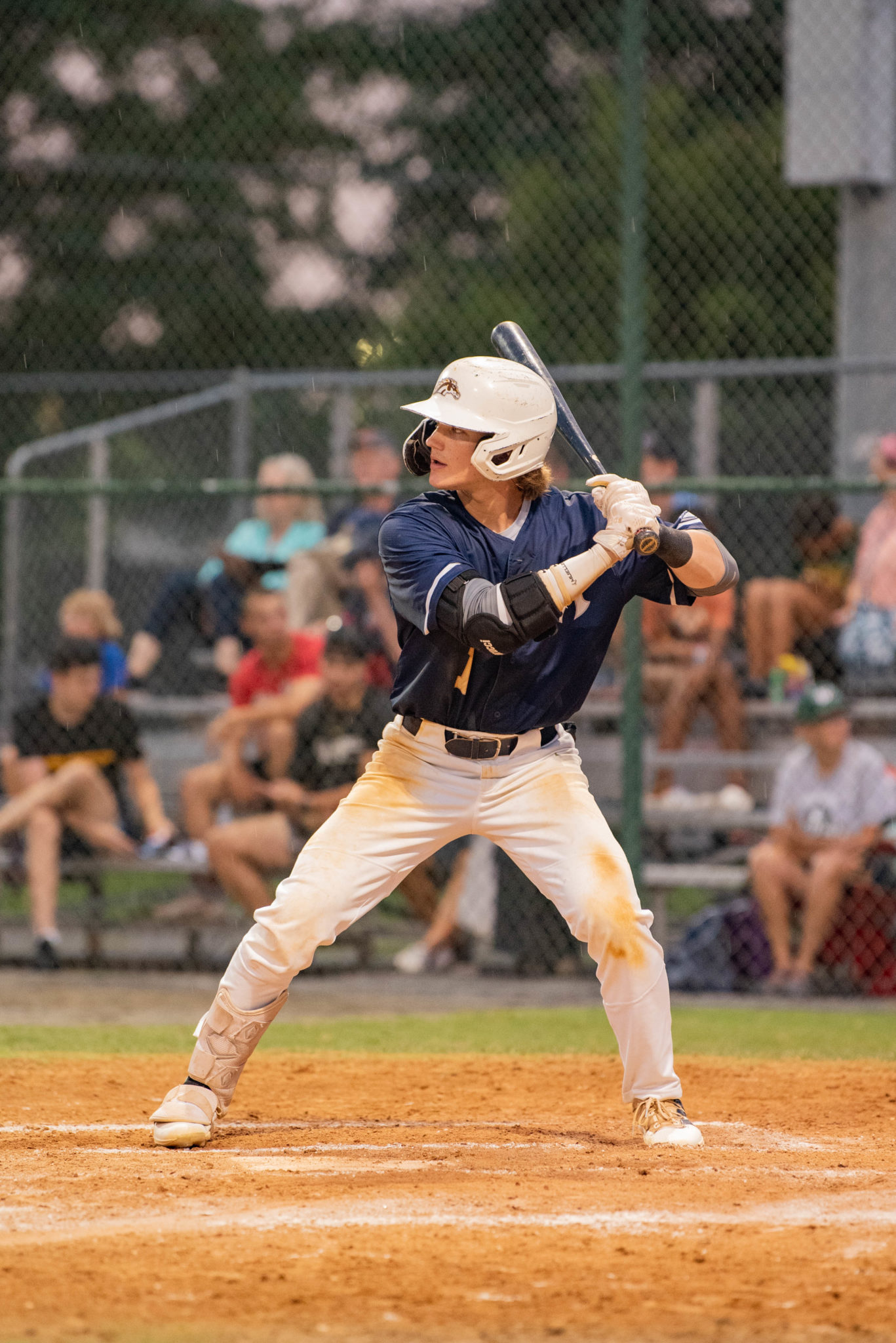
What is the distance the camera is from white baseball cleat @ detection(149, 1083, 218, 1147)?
450 cm

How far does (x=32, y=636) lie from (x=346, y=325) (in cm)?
873

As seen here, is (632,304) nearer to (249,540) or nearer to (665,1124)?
(249,540)

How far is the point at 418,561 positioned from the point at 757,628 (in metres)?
4.51

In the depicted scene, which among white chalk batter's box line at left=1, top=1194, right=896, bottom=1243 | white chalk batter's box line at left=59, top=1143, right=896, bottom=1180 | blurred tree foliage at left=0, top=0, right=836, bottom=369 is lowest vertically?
white chalk batter's box line at left=59, top=1143, right=896, bottom=1180

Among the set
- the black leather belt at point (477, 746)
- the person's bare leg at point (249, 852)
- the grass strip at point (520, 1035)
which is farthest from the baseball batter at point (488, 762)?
the person's bare leg at point (249, 852)

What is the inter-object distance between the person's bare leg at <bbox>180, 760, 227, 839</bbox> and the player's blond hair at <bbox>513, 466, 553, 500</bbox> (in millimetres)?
4117

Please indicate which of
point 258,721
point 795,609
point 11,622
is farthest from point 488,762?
point 11,622

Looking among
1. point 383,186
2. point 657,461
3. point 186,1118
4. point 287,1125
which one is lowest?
point 287,1125

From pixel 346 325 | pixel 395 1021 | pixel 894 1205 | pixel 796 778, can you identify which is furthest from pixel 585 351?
pixel 894 1205

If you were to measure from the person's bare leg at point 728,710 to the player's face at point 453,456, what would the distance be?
158 inches

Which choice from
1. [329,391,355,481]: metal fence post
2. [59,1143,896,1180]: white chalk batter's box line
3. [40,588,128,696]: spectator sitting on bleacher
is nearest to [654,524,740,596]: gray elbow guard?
[59,1143,896,1180]: white chalk batter's box line

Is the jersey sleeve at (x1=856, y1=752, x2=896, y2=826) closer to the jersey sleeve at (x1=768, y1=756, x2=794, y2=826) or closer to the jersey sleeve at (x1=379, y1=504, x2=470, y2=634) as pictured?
the jersey sleeve at (x1=768, y1=756, x2=794, y2=826)

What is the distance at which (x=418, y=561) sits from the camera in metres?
4.44

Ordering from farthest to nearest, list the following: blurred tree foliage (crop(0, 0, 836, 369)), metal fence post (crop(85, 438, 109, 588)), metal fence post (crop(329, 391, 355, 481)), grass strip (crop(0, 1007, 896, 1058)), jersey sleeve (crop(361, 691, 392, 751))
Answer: blurred tree foliage (crop(0, 0, 836, 369)) < metal fence post (crop(85, 438, 109, 588)) < metal fence post (crop(329, 391, 355, 481)) < jersey sleeve (crop(361, 691, 392, 751)) < grass strip (crop(0, 1007, 896, 1058))
